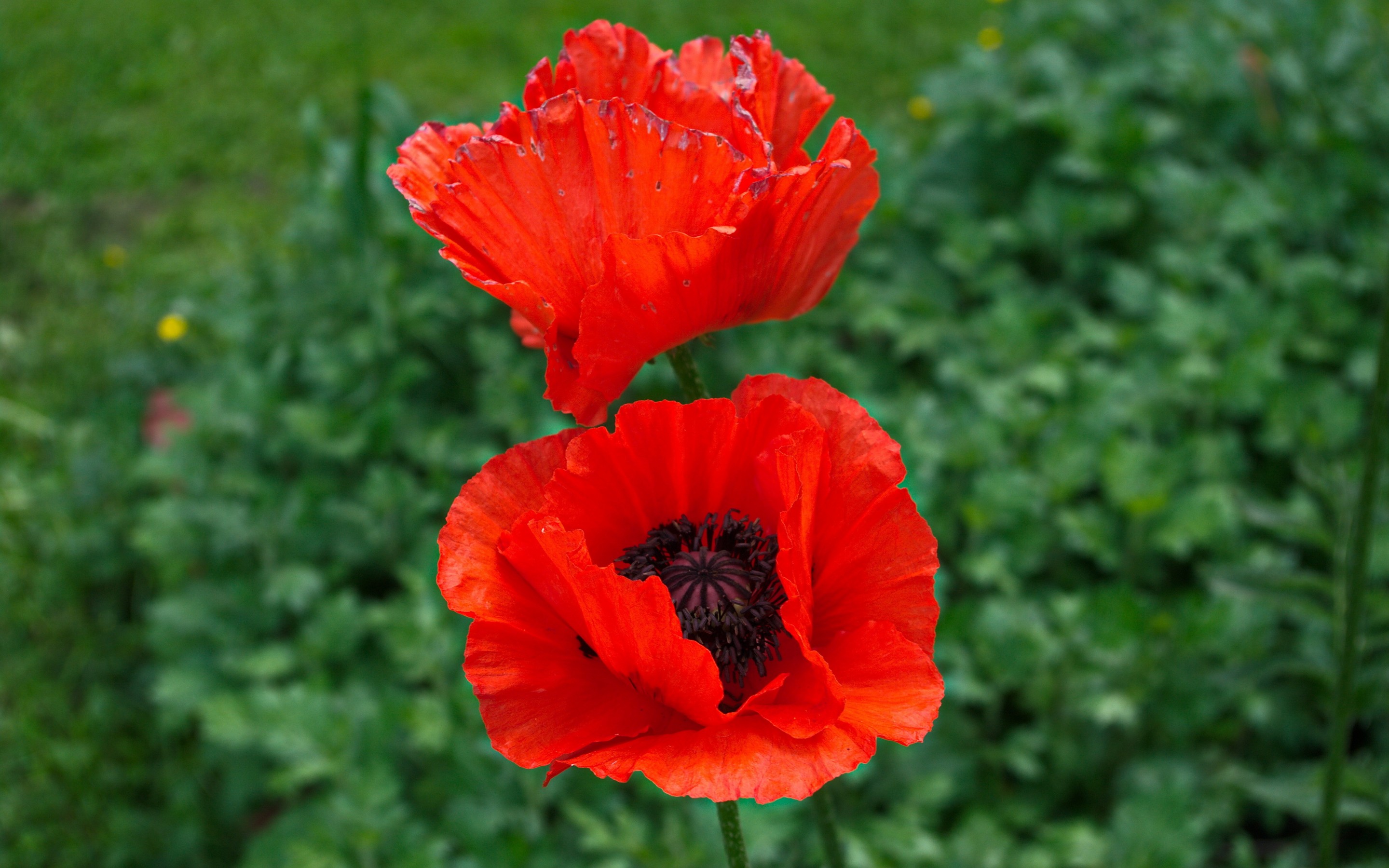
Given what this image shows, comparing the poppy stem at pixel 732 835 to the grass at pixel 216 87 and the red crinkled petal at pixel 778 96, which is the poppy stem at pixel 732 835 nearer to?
the red crinkled petal at pixel 778 96

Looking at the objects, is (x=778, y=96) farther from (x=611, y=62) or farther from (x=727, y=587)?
(x=727, y=587)

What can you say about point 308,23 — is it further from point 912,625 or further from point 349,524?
point 912,625

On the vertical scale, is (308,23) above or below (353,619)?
above

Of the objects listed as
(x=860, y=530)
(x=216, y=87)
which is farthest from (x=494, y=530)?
(x=216, y=87)

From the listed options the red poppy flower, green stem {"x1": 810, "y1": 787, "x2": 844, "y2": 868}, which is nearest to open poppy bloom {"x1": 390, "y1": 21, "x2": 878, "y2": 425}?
green stem {"x1": 810, "y1": 787, "x2": 844, "y2": 868}

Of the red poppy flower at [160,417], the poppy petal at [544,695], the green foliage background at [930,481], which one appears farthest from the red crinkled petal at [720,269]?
the red poppy flower at [160,417]

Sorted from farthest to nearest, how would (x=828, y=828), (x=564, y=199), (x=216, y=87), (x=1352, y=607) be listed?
(x=216, y=87) → (x=1352, y=607) → (x=828, y=828) → (x=564, y=199)

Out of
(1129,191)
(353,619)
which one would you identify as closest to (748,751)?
(353,619)
